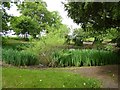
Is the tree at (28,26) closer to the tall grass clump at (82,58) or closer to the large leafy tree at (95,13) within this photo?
the tall grass clump at (82,58)

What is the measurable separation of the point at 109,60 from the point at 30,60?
13.1 feet

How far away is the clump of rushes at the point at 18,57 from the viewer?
12.0 meters

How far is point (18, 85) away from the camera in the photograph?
27.0 ft

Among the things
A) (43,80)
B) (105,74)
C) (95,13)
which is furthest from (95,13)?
(43,80)

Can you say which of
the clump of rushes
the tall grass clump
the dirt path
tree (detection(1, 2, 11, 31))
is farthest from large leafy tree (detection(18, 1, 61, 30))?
the dirt path

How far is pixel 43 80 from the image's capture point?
28.9ft

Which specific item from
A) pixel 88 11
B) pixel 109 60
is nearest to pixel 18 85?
pixel 88 11

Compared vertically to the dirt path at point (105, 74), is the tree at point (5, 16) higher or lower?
higher

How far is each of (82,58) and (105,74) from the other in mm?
2466

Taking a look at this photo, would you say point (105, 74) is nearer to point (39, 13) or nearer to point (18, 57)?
point (18, 57)

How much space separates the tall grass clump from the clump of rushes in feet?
3.96

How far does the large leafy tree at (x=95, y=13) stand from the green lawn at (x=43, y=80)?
2.24 metres

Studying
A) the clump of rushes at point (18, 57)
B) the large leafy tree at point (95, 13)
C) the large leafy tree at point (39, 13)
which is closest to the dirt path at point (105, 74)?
the large leafy tree at point (95, 13)

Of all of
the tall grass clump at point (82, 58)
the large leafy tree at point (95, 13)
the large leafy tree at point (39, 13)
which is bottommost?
the tall grass clump at point (82, 58)
